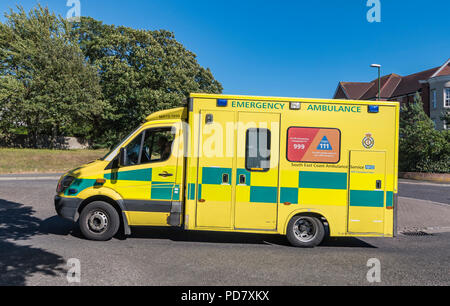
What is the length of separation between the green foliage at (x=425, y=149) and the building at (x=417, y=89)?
3335mm

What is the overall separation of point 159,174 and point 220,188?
3.84 feet

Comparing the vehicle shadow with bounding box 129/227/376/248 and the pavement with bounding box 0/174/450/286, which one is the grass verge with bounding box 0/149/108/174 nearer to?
the pavement with bounding box 0/174/450/286

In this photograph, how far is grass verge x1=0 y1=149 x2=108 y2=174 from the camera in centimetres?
2038

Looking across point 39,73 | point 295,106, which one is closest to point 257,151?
point 295,106

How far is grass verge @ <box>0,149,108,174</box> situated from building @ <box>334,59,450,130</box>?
89.8ft

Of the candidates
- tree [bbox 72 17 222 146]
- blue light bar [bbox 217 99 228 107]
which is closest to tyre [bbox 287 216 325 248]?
blue light bar [bbox 217 99 228 107]

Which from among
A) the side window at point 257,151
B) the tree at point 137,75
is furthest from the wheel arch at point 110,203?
the tree at point 137,75

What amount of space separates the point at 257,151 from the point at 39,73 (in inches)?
1049

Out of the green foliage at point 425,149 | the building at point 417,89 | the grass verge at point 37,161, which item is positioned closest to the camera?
the grass verge at point 37,161

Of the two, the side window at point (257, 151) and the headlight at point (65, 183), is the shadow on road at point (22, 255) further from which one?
the side window at point (257, 151)

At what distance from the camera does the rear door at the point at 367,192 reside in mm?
6008
